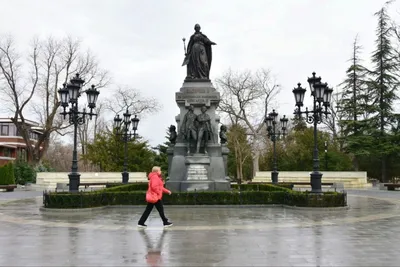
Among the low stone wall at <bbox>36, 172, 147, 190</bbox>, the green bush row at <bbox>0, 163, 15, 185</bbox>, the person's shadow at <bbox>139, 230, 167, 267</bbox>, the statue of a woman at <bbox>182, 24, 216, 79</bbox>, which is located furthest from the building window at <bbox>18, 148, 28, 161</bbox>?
the person's shadow at <bbox>139, 230, 167, 267</bbox>

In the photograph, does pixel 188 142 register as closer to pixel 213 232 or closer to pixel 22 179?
pixel 213 232

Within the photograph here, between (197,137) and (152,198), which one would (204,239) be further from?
(197,137)

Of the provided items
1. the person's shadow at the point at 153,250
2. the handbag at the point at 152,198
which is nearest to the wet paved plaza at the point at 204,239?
the person's shadow at the point at 153,250

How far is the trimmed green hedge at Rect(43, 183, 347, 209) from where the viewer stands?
707 inches

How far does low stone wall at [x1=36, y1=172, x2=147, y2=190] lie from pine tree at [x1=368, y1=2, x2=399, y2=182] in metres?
24.3

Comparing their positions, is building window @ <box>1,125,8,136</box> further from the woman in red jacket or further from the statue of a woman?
the woman in red jacket

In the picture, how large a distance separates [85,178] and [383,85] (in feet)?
104

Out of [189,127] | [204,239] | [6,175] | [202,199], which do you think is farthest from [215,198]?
[6,175]

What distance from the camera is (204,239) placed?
10828mm

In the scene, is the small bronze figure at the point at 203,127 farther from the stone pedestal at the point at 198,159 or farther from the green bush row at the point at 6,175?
the green bush row at the point at 6,175

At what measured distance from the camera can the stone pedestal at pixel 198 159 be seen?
22156 millimetres

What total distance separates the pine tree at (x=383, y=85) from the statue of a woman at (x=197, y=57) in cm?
2744

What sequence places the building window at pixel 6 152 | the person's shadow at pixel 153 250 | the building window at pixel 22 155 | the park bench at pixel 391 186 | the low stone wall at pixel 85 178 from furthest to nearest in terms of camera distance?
the building window at pixel 6 152 → the building window at pixel 22 155 → the low stone wall at pixel 85 178 → the park bench at pixel 391 186 → the person's shadow at pixel 153 250

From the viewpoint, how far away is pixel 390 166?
1953 inches
